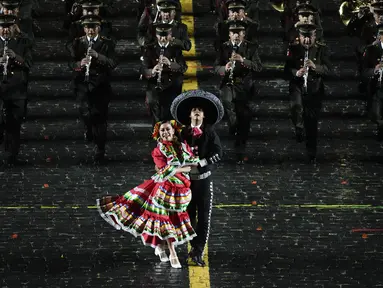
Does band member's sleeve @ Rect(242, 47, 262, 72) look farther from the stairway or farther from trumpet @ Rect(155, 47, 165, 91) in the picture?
trumpet @ Rect(155, 47, 165, 91)

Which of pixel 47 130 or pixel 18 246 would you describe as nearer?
pixel 18 246

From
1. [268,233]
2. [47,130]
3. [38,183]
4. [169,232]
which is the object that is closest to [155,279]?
[169,232]

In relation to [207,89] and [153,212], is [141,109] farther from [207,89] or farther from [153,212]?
[153,212]

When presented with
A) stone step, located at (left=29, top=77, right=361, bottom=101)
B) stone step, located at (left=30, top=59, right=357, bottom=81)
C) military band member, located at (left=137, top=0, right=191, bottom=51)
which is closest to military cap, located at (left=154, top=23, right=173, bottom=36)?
military band member, located at (left=137, top=0, right=191, bottom=51)

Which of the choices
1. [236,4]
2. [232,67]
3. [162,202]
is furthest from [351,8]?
[162,202]

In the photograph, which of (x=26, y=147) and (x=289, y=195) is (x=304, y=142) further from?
(x=26, y=147)

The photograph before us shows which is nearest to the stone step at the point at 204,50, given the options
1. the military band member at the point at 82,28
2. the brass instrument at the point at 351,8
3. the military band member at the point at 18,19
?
the brass instrument at the point at 351,8

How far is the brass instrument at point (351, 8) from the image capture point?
21234 millimetres

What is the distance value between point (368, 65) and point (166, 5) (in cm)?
267

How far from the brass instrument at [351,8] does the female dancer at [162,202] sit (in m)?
5.38

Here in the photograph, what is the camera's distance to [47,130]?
20.4 m

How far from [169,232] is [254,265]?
1039 mm

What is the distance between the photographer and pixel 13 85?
65.5ft

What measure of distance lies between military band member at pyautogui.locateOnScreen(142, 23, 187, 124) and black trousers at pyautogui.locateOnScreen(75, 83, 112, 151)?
545mm
